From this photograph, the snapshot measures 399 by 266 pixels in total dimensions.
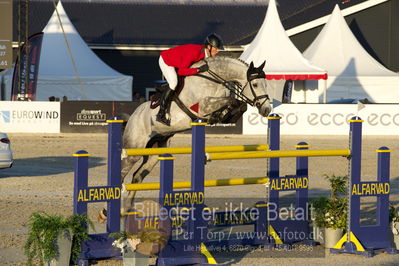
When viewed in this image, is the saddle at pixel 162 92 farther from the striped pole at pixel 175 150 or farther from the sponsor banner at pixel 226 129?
the sponsor banner at pixel 226 129

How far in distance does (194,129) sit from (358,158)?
2.27 m

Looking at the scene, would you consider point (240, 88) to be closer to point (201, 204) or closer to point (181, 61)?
point (181, 61)

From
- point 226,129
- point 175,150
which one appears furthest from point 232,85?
point 226,129

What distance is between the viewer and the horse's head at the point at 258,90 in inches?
407

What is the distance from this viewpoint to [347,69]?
36.6 m

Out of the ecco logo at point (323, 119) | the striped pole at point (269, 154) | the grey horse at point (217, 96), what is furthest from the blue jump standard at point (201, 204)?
the ecco logo at point (323, 119)

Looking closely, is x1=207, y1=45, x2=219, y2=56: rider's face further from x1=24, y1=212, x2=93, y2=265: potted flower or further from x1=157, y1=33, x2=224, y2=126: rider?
x1=24, y1=212, x2=93, y2=265: potted flower

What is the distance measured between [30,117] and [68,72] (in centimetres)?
860

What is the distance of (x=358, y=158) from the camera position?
9.81 m

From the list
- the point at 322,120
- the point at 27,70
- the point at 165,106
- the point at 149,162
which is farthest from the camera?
A: the point at 27,70

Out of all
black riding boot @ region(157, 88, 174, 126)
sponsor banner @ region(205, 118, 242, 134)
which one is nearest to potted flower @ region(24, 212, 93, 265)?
black riding boot @ region(157, 88, 174, 126)

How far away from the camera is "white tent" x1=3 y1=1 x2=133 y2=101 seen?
36.8 metres

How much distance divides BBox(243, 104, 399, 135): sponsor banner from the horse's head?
1818 centimetres

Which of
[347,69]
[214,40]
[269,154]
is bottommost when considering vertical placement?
[269,154]
